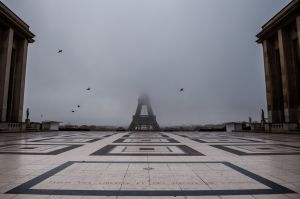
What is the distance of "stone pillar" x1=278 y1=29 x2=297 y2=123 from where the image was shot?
34.4 metres

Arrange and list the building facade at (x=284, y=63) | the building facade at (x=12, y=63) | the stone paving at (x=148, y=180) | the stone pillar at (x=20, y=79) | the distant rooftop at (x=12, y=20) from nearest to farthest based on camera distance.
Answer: the stone paving at (x=148, y=180) → the distant rooftop at (x=12, y=20) → the building facade at (x=284, y=63) → the building facade at (x=12, y=63) → the stone pillar at (x=20, y=79)

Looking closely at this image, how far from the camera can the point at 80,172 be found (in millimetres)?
6074

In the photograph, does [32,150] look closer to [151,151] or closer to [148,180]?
[151,151]

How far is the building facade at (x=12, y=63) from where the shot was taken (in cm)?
3444

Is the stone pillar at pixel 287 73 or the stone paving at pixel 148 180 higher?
the stone pillar at pixel 287 73

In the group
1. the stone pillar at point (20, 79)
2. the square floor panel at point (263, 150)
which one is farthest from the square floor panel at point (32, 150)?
the stone pillar at point (20, 79)

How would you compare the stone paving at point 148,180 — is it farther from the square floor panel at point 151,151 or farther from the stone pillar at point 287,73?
the stone pillar at point 287,73

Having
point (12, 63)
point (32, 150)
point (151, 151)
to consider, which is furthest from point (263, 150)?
point (12, 63)

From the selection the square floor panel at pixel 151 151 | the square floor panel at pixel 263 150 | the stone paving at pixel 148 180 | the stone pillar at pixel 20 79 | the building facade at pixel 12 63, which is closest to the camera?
the stone paving at pixel 148 180

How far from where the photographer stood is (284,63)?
116 feet

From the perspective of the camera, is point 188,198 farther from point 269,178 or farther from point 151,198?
point 269,178

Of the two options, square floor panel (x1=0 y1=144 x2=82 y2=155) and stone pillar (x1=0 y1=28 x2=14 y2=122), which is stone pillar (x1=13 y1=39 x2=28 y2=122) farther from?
square floor panel (x1=0 y1=144 x2=82 y2=155)

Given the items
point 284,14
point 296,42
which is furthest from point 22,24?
point 296,42

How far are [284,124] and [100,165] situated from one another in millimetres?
30226
